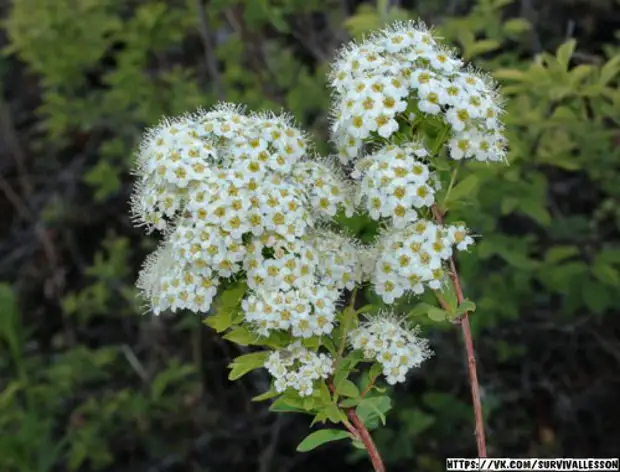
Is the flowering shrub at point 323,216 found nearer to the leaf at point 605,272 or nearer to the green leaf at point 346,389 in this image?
the green leaf at point 346,389

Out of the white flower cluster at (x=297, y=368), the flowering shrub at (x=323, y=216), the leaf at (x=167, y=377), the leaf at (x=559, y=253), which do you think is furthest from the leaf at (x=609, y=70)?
the leaf at (x=167, y=377)

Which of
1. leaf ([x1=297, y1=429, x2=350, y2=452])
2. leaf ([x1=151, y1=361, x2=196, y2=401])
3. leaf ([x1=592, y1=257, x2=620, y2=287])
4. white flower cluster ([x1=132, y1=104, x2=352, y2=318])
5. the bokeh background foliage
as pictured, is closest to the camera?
white flower cluster ([x1=132, y1=104, x2=352, y2=318])

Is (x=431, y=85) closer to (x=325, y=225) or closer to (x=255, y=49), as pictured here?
(x=325, y=225)

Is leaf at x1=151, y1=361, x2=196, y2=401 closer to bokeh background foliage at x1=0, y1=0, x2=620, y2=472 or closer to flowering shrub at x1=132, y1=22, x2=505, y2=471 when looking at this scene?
bokeh background foliage at x1=0, y1=0, x2=620, y2=472

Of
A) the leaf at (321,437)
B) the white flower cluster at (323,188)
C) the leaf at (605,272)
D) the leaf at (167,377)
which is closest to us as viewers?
the white flower cluster at (323,188)

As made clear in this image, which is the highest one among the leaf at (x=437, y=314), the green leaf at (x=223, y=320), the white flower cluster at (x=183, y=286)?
the white flower cluster at (x=183, y=286)

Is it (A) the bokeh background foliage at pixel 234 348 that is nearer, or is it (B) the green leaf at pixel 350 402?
(B) the green leaf at pixel 350 402

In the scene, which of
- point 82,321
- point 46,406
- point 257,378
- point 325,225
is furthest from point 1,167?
point 325,225

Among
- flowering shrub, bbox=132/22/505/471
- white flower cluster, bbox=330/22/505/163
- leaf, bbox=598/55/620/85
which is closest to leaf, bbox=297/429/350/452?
flowering shrub, bbox=132/22/505/471
